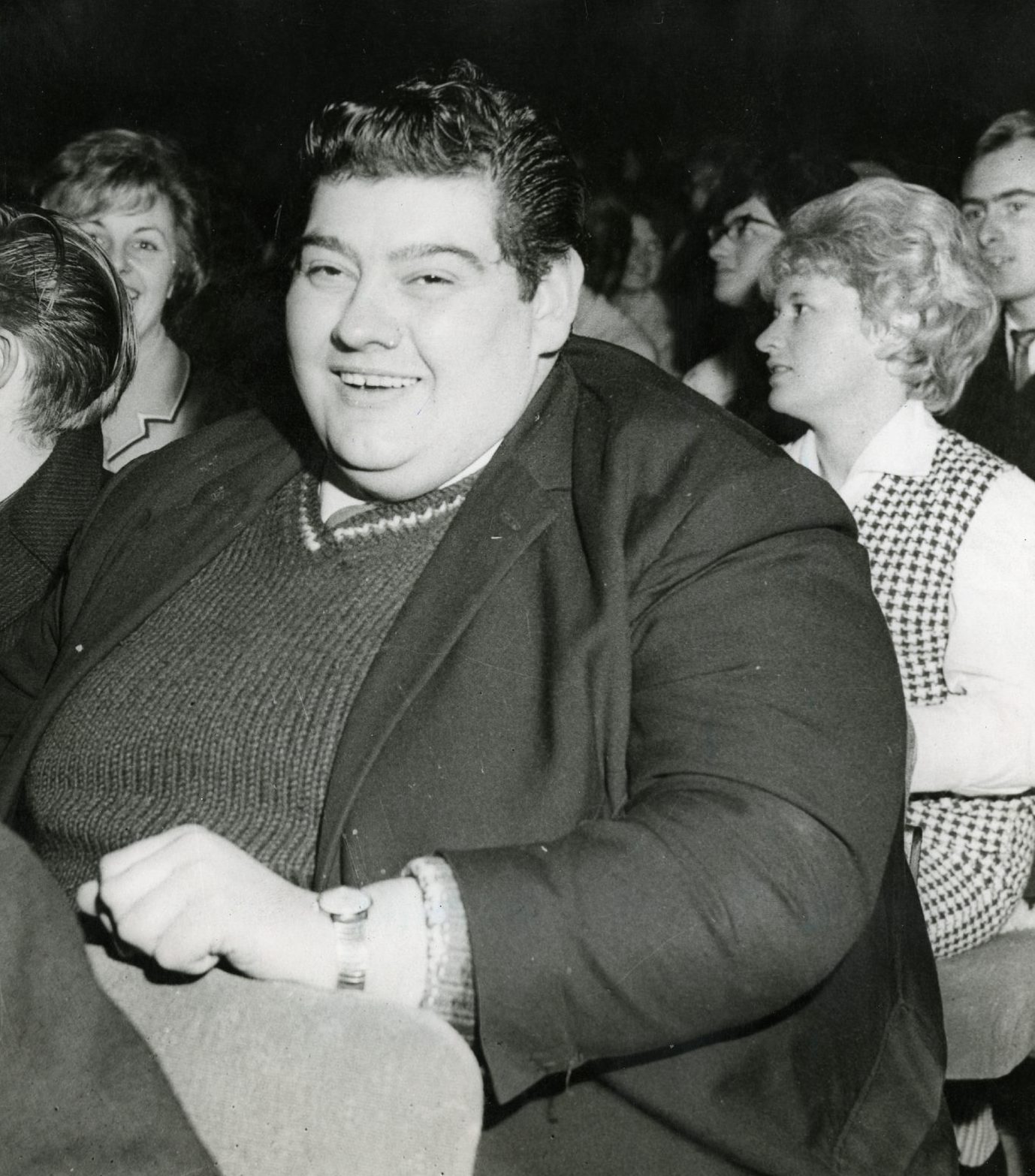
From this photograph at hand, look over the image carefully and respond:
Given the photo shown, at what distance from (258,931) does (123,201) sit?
183 cm

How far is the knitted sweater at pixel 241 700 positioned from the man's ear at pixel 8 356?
53cm

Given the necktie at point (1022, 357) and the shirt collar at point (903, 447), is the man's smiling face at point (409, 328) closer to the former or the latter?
the shirt collar at point (903, 447)

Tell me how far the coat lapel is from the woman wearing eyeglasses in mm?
701

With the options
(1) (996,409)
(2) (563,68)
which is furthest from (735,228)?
(1) (996,409)

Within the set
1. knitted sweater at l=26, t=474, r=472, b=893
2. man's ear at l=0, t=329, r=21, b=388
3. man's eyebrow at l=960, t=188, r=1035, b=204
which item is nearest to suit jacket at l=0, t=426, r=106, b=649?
man's ear at l=0, t=329, r=21, b=388

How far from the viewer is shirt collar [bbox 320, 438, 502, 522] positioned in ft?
4.23

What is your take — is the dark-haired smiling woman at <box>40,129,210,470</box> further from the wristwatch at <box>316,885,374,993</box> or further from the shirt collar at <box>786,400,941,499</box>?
the wristwatch at <box>316,885,374,993</box>

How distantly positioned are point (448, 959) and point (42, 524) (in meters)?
0.99

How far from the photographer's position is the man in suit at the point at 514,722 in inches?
35.9

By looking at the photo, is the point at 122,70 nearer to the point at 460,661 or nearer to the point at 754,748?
the point at 460,661

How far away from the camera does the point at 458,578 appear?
1158 millimetres

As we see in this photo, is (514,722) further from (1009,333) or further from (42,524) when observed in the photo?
(1009,333)

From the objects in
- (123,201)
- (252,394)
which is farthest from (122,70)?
(252,394)

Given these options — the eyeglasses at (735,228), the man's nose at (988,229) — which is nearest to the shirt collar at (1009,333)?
the man's nose at (988,229)
